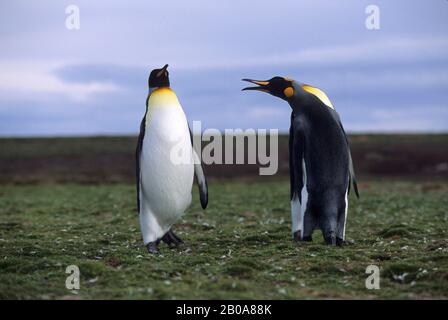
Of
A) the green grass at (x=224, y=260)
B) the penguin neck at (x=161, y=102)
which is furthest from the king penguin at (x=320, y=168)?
the penguin neck at (x=161, y=102)

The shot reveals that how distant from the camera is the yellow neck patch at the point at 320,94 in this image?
10382 millimetres

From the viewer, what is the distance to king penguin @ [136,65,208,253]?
9.72 metres

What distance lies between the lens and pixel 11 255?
958 centimetres

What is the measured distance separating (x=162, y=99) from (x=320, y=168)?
98.5 inches

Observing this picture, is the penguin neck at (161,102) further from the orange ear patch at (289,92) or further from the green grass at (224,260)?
the green grass at (224,260)

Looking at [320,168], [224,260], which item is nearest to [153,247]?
[224,260]

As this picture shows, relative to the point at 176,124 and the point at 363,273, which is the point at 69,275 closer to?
the point at 176,124

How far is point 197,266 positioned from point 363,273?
2057 mm

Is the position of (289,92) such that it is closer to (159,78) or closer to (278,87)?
(278,87)

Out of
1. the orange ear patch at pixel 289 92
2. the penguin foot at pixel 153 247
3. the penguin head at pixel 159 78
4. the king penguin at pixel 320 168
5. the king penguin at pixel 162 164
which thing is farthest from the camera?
the orange ear patch at pixel 289 92

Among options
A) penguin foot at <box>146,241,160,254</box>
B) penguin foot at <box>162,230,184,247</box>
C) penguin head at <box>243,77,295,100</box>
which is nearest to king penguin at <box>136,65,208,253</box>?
penguin foot at <box>146,241,160,254</box>

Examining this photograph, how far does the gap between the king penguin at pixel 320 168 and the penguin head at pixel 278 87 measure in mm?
250

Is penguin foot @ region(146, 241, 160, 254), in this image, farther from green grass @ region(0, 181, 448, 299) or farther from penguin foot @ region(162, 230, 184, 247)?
penguin foot @ region(162, 230, 184, 247)

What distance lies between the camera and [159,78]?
10.1 m
